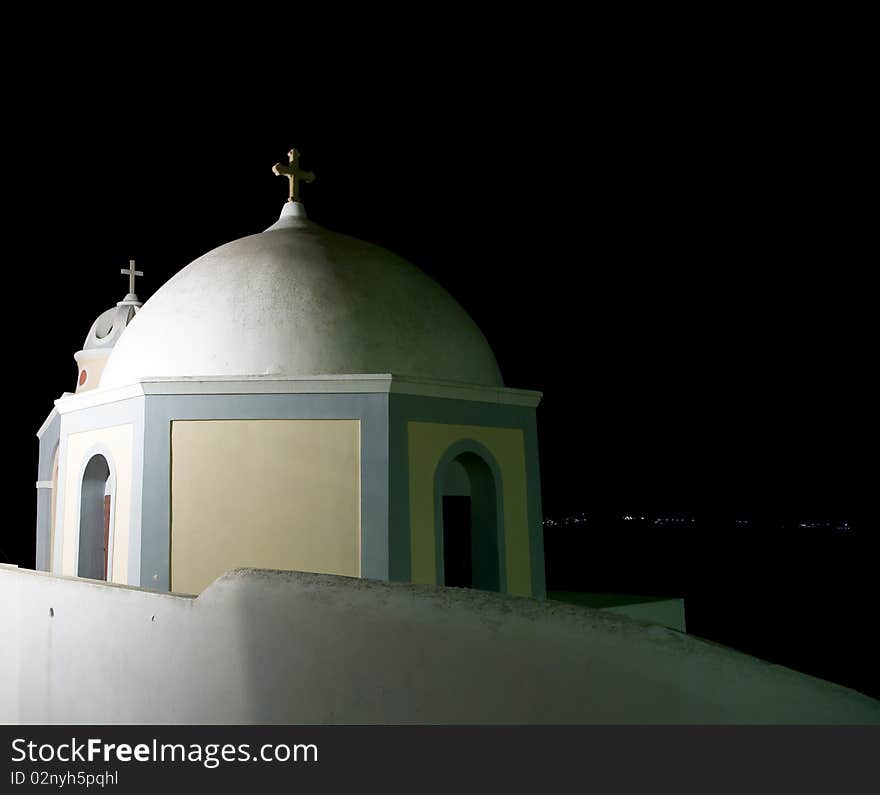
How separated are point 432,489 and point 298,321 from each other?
6.83ft

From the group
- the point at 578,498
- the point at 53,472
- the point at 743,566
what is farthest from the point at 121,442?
→ the point at 578,498

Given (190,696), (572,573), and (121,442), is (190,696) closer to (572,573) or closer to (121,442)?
(121,442)

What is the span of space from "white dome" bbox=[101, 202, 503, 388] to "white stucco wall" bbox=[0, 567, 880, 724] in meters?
3.16

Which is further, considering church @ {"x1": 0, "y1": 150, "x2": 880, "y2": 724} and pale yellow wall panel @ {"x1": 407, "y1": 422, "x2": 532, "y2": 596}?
pale yellow wall panel @ {"x1": 407, "y1": 422, "x2": 532, "y2": 596}

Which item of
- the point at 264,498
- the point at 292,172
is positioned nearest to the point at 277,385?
the point at 264,498

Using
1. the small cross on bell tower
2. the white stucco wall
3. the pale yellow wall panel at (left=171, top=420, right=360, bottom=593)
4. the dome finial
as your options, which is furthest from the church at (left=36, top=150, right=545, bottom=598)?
the small cross on bell tower

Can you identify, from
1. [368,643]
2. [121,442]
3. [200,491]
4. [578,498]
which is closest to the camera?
[368,643]

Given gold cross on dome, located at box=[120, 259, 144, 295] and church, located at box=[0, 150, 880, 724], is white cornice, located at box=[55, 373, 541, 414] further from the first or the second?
gold cross on dome, located at box=[120, 259, 144, 295]

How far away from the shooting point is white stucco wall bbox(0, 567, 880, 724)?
3.81 metres

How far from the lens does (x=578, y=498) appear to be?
60.7m

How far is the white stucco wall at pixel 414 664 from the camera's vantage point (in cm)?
381

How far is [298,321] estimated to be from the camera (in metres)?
8.54
